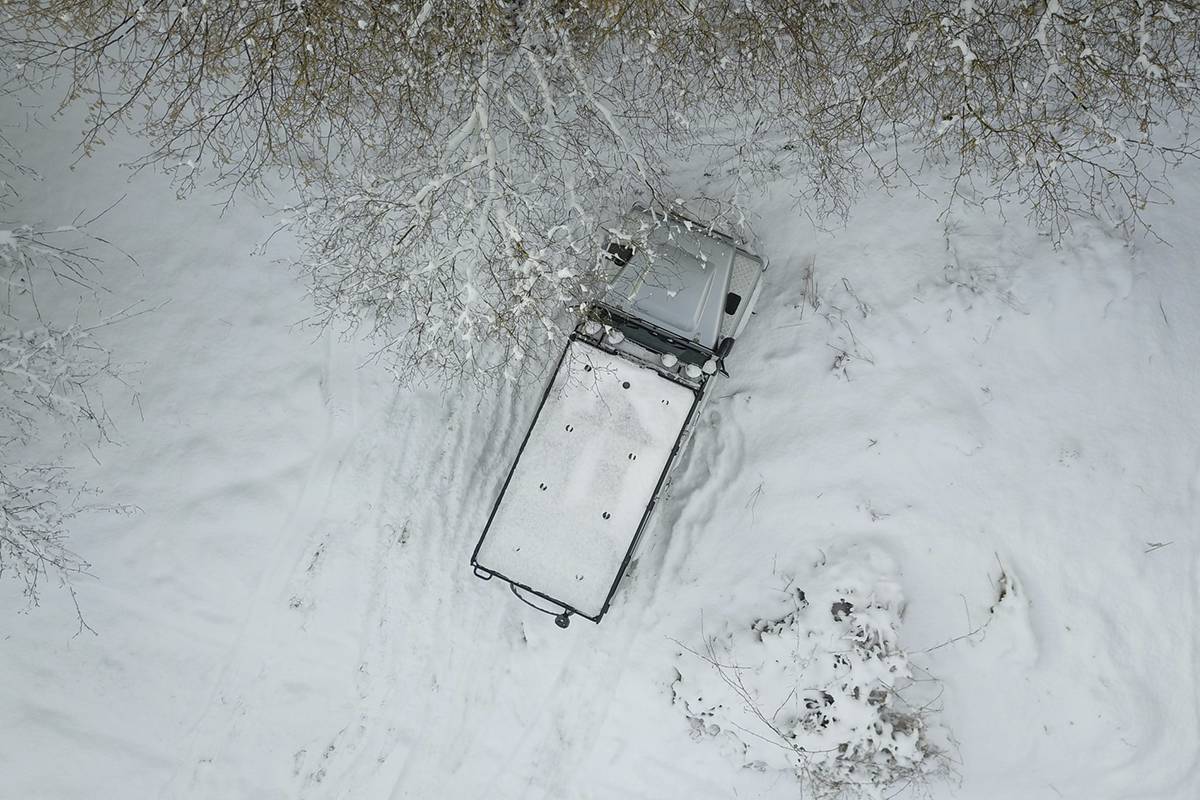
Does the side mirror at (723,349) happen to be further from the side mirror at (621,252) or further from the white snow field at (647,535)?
the side mirror at (621,252)

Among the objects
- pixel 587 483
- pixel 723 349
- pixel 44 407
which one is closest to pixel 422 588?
pixel 587 483

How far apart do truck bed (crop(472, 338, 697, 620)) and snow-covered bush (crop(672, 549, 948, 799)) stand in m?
1.42

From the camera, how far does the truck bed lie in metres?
6.55

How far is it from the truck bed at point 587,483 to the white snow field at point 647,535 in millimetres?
913

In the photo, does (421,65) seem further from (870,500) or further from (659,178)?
(870,500)

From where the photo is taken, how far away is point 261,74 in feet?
19.2

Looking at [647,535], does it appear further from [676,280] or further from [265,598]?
[265,598]

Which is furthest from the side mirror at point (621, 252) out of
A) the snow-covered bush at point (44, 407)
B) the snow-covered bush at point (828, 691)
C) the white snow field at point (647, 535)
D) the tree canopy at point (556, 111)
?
the snow-covered bush at point (44, 407)

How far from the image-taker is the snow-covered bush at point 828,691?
22.1 feet

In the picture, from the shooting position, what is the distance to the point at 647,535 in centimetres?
744

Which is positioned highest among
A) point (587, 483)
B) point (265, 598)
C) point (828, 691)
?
point (587, 483)

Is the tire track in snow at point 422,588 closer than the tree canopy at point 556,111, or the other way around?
the tree canopy at point 556,111

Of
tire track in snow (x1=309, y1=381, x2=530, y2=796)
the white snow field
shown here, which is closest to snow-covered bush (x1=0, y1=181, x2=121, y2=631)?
the white snow field

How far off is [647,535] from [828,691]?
200cm
